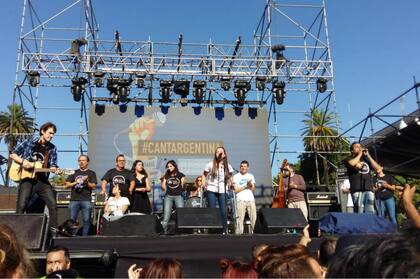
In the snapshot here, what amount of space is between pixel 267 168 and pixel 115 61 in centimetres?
620

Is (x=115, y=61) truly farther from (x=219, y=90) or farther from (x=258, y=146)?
(x=258, y=146)

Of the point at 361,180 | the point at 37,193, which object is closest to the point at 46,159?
the point at 37,193

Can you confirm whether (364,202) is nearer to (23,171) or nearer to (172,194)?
(172,194)

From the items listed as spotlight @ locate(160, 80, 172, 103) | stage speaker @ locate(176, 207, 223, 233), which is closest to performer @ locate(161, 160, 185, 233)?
stage speaker @ locate(176, 207, 223, 233)

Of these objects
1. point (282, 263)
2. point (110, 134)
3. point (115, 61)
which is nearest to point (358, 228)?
point (282, 263)

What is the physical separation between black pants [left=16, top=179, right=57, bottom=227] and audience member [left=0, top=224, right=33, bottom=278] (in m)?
4.38

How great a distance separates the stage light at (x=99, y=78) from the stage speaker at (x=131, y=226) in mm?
8176

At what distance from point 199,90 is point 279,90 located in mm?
2740

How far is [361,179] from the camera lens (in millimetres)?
6754

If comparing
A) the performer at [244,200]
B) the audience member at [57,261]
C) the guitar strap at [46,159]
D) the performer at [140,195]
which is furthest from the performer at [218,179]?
the audience member at [57,261]

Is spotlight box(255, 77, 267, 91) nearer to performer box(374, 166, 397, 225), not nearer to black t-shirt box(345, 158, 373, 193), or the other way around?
→ performer box(374, 166, 397, 225)

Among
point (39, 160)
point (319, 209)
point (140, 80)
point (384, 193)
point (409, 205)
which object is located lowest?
point (409, 205)

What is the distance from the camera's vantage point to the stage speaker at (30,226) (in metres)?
4.43

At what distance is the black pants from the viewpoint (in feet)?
17.2
